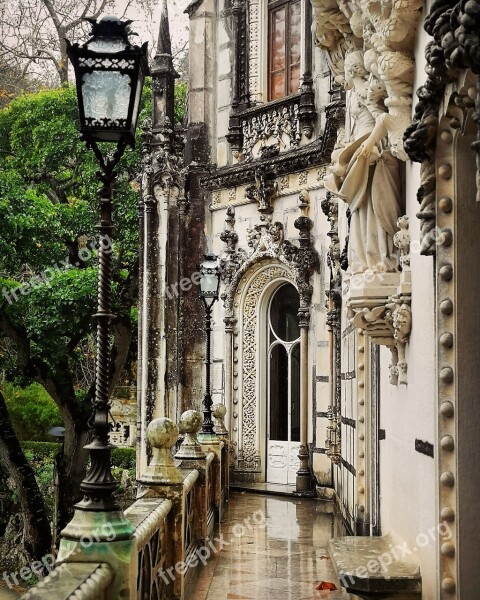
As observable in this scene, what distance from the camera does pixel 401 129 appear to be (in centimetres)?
668

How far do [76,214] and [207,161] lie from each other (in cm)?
750

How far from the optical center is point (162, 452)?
26.6 ft

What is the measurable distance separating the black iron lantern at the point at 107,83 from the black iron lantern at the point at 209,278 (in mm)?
9461

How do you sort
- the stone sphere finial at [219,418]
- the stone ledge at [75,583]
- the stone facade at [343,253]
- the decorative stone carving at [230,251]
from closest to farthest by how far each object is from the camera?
the stone ledge at [75,583], the stone facade at [343,253], the stone sphere finial at [219,418], the decorative stone carving at [230,251]

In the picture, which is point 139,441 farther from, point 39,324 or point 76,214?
point 76,214

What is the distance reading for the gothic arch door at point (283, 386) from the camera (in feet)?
58.5

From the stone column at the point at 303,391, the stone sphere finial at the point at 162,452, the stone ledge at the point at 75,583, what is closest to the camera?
the stone ledge at the point at 75,583

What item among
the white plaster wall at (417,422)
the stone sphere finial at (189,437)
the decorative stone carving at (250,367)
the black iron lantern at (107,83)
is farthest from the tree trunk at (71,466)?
the black iron lantern at (107,83)

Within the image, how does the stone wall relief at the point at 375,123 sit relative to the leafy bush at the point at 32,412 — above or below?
above

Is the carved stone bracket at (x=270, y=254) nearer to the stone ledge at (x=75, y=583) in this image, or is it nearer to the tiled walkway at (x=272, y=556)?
the tiled walkway at (x=272, y=556)

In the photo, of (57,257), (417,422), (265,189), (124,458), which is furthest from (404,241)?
(124,458)

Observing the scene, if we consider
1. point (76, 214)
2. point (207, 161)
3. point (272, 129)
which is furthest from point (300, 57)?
point (76, 214)

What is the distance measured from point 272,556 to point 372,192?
482 cm

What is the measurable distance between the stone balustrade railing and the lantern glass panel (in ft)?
7.73
